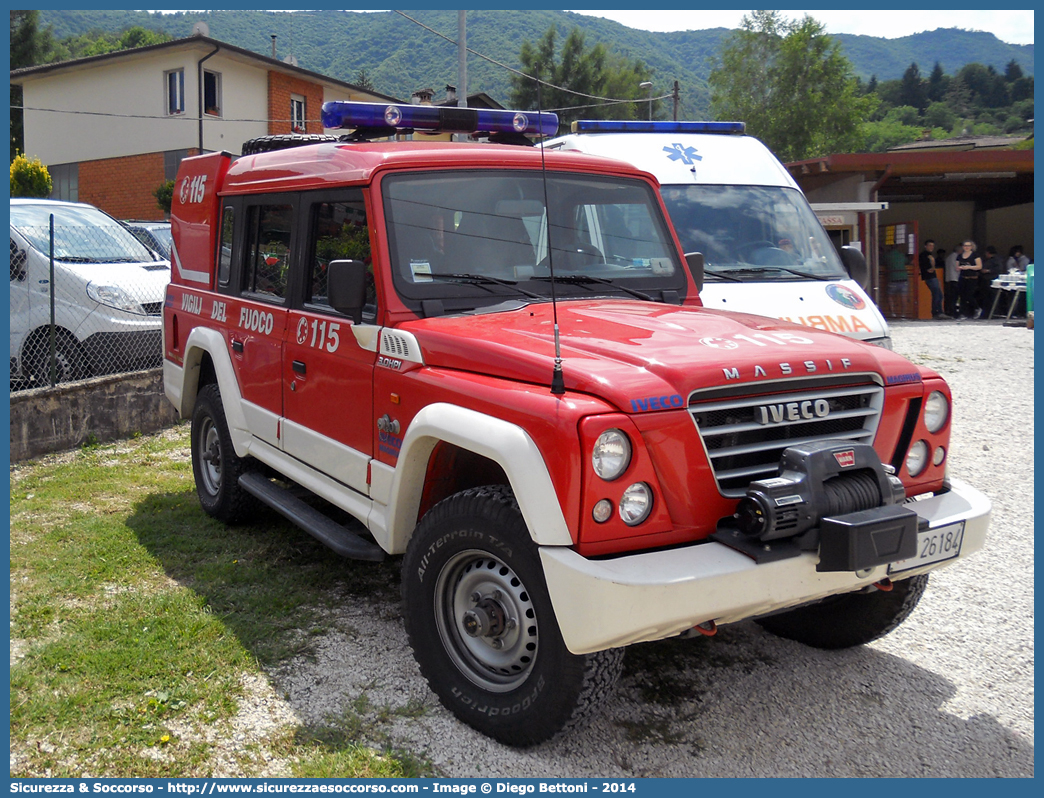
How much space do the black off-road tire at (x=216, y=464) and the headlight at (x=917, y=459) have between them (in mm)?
3920

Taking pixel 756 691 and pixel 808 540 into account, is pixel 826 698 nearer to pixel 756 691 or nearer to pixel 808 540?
pixel 756 691

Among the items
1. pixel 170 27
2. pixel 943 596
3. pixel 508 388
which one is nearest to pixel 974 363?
pixel 943 596

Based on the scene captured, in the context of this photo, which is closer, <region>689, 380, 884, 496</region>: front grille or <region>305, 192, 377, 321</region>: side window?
<region>689, 380, 884, 496</region>: front grille

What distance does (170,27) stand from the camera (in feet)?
351

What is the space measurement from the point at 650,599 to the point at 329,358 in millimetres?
2253

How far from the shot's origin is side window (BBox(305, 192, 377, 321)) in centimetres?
419

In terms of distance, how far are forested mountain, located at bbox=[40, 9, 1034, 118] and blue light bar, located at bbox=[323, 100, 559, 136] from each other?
0.21 meters

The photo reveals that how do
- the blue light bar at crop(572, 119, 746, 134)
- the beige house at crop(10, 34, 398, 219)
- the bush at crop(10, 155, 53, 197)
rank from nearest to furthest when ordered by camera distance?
the blue light bar at crop(572, 119, 746, 134) < the bush at crop(10, 155, 53, 197) < the beige house at crop(10, 34, 398, 219)

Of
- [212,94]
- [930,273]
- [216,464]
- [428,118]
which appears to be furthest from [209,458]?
[212,94]

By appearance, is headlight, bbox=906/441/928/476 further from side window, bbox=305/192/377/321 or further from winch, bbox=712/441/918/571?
side window, bbox=305/192/377/321

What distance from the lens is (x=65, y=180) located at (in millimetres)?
34281

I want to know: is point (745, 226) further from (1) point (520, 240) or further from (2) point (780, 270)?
(1) point (520, 240)

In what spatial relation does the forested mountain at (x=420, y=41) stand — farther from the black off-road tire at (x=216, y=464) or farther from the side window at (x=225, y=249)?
the black off-road tire at (x=216, y=464)

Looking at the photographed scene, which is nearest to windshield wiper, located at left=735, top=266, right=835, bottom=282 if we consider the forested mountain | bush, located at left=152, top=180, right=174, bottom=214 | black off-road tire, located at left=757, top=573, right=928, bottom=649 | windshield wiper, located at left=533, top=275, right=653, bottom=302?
the forested mountain
